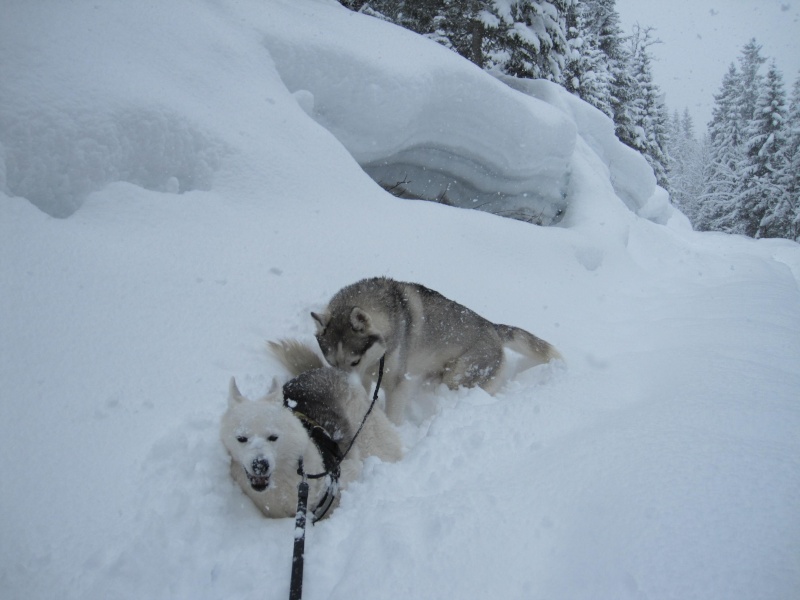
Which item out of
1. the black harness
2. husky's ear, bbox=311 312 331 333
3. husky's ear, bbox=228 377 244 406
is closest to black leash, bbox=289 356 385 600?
the black harness

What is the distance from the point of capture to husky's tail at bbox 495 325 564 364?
3941 millimetres

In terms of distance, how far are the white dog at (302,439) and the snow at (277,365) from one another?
0.12 meters

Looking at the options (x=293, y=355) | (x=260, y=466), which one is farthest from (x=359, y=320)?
(x=260, y=466)

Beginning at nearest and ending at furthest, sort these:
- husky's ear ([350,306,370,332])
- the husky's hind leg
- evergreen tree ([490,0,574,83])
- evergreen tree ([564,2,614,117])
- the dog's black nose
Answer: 1. the dog's black nose
2. husky's ear ([350,306,370,332])
3. the husky's hind leg
4. evergreen tree ([490,0,574,83])
5. evergreen tree ([564,2,614,117])

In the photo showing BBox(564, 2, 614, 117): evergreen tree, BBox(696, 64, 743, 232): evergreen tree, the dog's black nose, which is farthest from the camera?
BBox(696, 64, 743, 232): evergreen tree

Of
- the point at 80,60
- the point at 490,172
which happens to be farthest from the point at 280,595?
the point at 490,172

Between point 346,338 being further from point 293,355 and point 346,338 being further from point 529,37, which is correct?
point 529,37

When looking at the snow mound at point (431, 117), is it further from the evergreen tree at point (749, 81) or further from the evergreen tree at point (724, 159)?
the evergreen tree at point (749, 81)

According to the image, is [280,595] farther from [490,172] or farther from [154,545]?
[490,172]

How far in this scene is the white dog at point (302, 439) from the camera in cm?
200

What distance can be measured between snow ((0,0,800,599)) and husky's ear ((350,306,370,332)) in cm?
64

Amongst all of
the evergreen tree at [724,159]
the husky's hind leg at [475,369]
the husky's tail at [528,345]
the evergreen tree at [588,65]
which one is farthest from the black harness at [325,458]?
the evergreen tree at [724,159]

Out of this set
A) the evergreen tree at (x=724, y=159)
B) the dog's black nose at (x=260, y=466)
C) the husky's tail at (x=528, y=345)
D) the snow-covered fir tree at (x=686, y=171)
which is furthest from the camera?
the snow-covered fir tree at (x=686, y=171)

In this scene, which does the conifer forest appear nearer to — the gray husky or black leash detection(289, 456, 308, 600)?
the gray husky
